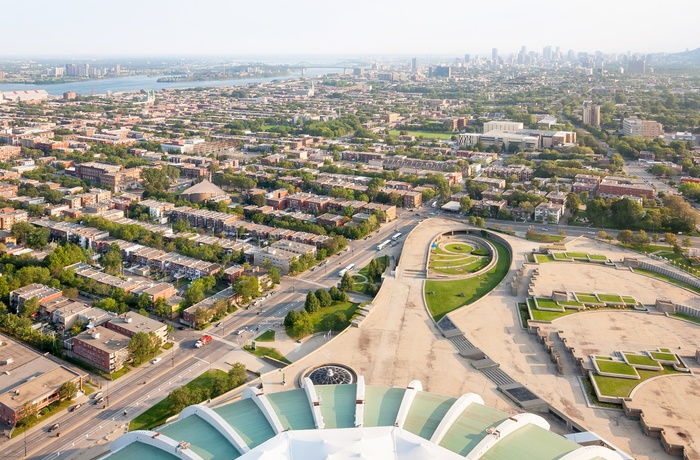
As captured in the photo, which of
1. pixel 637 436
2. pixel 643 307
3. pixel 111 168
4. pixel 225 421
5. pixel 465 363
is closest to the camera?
pixel 225 421

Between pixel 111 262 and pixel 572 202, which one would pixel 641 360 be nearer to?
pixel 572 202

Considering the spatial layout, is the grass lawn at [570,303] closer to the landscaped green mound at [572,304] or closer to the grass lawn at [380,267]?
the landscaped green mound at [572,304]

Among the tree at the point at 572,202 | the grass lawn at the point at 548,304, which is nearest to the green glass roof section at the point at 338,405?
the grass lawn at the point at 548,304

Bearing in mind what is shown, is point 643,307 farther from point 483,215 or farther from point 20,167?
point 20,167

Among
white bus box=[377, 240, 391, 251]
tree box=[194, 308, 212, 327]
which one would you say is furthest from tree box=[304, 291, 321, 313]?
white bus box=[377, 240, 391, 251]

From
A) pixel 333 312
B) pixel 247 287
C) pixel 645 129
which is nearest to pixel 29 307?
pixel 247 287

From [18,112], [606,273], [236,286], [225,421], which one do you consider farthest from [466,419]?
[18,112]
